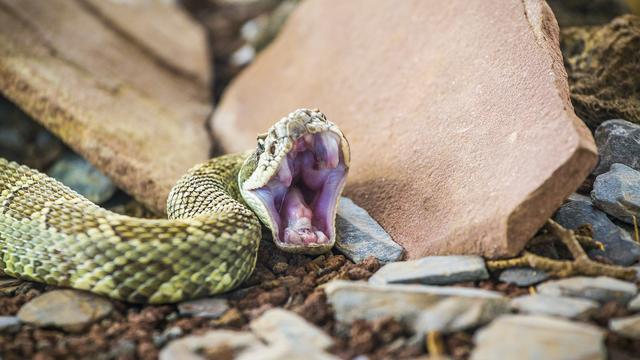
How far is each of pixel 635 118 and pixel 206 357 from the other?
3218 millimetres

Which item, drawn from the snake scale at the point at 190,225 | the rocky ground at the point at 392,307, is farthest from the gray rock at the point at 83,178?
the rocky ground at the point at 392,307

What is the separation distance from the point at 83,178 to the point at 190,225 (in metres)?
2.23

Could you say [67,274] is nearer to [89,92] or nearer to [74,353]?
[74,353]

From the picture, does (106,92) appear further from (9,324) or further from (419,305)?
(419,305)

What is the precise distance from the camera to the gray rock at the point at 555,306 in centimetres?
250

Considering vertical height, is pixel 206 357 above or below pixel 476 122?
below

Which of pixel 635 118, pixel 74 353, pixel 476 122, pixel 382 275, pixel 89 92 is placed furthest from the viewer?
pixel 89 92

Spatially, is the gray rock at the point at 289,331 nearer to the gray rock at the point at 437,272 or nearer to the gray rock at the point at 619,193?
the gray rock at the point at 437,272

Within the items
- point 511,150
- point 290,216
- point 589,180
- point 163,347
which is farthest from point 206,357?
point 589,180

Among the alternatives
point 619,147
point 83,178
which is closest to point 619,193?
point 619,147

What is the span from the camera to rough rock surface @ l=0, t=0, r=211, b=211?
15.4ft

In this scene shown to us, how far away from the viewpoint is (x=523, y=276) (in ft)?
9.59

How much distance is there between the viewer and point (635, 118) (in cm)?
403

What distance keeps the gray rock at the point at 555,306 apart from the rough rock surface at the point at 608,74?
71.6 inches
